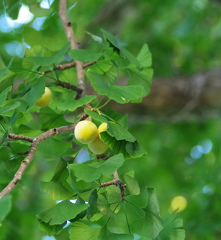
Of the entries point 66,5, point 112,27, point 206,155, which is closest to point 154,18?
point 112,27

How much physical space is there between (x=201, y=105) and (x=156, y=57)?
641 millimetres

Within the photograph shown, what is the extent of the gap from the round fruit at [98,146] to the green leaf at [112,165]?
0.30 ft

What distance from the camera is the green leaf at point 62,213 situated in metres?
0.59

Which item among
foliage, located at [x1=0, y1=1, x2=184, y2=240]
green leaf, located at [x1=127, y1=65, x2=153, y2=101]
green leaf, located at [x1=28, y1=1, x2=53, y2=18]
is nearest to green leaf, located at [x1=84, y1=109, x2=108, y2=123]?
foliage, located at [x1=0, y1=1, x2=184, y2=240]

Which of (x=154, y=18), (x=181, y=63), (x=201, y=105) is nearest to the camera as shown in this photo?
(x=201, y=105)

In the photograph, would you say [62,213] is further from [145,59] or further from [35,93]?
[145,59]

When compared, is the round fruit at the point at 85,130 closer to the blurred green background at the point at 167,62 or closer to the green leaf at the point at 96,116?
the green leaf at the point at 96,116

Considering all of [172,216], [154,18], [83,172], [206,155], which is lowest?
→ [206,155]

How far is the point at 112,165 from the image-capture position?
0.58 m

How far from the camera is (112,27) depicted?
3.04m

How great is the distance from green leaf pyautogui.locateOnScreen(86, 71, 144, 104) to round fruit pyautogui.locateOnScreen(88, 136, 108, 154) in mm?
74

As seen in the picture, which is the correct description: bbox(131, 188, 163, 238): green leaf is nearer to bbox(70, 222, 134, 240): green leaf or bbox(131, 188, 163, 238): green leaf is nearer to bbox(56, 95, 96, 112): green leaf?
bbox(70, 222, 134, 240): green leaf

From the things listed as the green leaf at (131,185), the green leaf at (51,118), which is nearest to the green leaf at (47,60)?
the green leaf at (51,118)

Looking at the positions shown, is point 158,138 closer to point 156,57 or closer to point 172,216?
point 156,57
